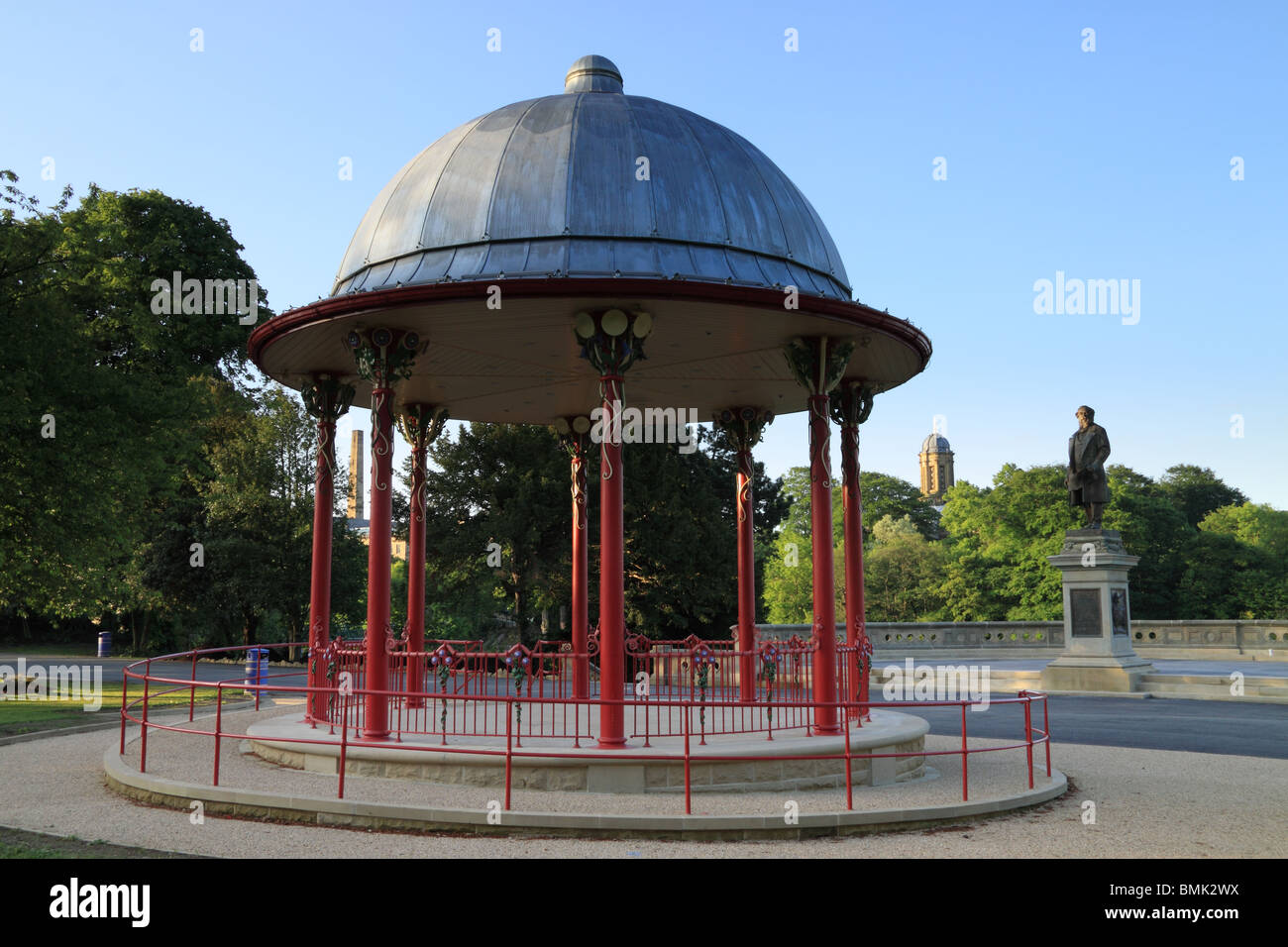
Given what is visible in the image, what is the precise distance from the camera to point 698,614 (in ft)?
141

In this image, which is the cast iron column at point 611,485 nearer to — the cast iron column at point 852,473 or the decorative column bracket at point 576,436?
the cast iron column at point 852,473

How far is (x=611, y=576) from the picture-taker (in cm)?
1318

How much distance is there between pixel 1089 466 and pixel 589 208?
23442mm

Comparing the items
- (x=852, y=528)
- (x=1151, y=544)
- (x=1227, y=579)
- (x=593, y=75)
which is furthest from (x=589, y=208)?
(x=1227, y=579)

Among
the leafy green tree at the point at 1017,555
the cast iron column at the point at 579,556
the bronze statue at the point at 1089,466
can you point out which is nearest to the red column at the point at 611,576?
the cast iron column at the point at 579,556

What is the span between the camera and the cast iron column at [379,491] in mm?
14109

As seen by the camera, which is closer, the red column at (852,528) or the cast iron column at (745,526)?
the red column at (852,528)

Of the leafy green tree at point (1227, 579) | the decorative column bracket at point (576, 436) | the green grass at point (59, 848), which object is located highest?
the decorative column bracket at point (576, 436)

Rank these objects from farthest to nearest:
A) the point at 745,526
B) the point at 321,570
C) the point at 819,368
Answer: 1. the point at 745,526
2. the point at 321,570
3. the point at 819,368

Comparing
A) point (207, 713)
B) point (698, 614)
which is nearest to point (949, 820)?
point (207, 713)

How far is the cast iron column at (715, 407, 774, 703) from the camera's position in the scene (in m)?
19.2

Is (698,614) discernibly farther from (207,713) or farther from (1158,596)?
(1158,596)

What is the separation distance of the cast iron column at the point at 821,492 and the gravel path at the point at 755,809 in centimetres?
189

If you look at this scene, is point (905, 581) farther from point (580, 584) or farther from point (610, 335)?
point (610, 335)
